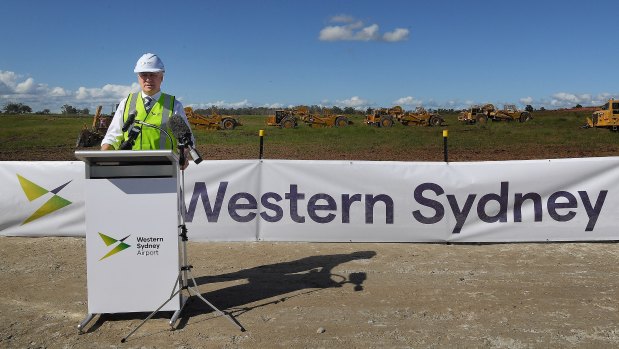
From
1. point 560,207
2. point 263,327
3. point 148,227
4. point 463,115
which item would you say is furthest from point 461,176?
point 463,115

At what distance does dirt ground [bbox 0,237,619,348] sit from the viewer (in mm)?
4238

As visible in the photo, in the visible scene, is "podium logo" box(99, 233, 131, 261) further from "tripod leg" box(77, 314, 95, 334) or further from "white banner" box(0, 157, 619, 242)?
"white banner" box(0, 157, 619, 242)

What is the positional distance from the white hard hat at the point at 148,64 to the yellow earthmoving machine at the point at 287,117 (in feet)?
117

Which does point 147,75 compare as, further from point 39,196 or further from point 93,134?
point 93,134

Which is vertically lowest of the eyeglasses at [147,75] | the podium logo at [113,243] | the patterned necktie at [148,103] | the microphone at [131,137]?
the podium logo at [113,243]

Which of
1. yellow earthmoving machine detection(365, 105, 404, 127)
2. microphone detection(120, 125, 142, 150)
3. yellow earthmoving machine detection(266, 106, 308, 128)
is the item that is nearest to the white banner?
microphone detection(120, 125, 142, 150)

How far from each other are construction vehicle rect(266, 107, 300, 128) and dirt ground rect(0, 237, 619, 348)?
33.2 meters

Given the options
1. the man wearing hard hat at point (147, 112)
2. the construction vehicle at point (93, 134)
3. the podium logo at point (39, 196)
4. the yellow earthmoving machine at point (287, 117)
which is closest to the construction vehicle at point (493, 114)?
the yellow earthmoving machine at point (287, 117)

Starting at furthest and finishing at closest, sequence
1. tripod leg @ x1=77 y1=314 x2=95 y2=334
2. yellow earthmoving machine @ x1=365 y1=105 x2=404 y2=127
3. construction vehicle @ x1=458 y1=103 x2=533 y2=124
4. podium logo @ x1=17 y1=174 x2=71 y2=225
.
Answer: construction vehicle @ x1=458 y1=103 x2=533 y2=124 < yellow earthmoving machine @ x1=365 y1=105 x2=404 y2=127 < podium logo @ x1=17 y1=174 x2=71 y2=225 < tripod leg @ x1=77 y1=314 x2=95 y2=334

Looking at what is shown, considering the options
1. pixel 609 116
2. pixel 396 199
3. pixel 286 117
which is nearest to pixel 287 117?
pixel 286 117

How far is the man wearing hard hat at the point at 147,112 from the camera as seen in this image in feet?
15.1

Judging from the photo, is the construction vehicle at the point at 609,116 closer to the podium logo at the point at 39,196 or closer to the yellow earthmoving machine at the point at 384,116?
the yellow earthmoving machine at the point at 384,116

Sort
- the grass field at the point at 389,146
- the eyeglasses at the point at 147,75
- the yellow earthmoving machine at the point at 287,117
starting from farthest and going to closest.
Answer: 1. the yellow earthmoving machine at the point at 287,117
2. the grass field at the point at 389,146
3. the eyeglasses at the point at 147,75

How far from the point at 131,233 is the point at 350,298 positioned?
7.31 feet
